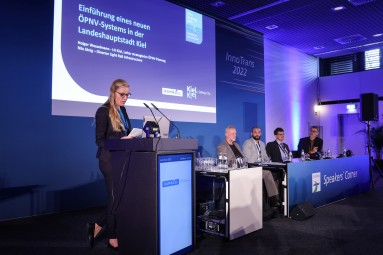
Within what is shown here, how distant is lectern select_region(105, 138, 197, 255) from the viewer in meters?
2.17

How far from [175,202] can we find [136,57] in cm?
333

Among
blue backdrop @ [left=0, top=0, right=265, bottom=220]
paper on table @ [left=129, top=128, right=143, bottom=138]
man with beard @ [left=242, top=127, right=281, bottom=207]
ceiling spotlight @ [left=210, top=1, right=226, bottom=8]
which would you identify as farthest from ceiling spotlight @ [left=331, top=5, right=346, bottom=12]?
paper on table @ [left=129, top=128, right=143, bottom=138]

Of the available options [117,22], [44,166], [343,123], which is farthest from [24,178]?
[343,123]

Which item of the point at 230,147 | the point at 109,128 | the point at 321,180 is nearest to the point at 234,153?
the point at 230,147

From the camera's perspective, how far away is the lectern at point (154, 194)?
2.17 meters

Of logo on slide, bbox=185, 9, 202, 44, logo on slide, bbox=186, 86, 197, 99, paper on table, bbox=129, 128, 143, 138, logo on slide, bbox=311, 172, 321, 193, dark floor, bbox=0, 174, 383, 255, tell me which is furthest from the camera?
logo on slide, bbox=185, 9, 202, 44

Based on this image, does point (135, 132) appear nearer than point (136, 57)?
Yes

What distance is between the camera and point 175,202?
7.66 feet

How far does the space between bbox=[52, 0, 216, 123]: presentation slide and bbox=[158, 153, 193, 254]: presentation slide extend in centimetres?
258

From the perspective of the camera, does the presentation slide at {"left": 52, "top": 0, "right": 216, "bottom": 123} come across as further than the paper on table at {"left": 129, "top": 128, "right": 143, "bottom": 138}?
Yes

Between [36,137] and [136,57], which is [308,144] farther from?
[36,137]

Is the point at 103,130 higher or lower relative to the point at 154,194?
higher

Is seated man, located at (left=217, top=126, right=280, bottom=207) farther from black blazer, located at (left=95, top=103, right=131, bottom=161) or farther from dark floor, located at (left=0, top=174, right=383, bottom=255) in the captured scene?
black blazer, located at (left=95, top=103, right=131, bottom=161)

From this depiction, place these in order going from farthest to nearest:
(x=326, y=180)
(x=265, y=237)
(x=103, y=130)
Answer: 1. (x=326, y=180)
2. (x=265, y=237)
3. (x=103, y=130)
